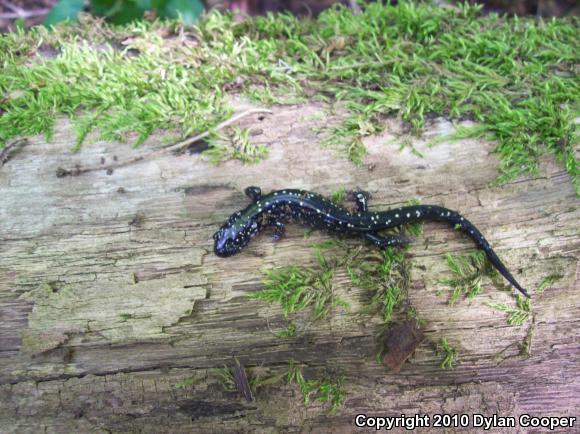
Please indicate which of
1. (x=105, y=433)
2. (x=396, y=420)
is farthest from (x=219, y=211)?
(x=396, y=420)

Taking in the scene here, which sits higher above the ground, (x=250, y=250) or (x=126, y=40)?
(x=126, y=40)

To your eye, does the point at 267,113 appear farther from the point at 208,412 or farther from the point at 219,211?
the point at 208,412

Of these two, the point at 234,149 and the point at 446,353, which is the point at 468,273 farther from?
the point at 234,149

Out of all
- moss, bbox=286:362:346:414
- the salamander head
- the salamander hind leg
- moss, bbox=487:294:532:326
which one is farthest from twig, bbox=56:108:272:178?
moss, bbox=487:294:532:326

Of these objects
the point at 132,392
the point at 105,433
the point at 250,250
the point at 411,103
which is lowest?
the point at 105,433

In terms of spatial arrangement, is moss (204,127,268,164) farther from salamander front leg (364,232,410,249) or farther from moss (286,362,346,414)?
moss (286,362,346,414)

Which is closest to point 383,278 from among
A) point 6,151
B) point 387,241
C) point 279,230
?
point 387,241
